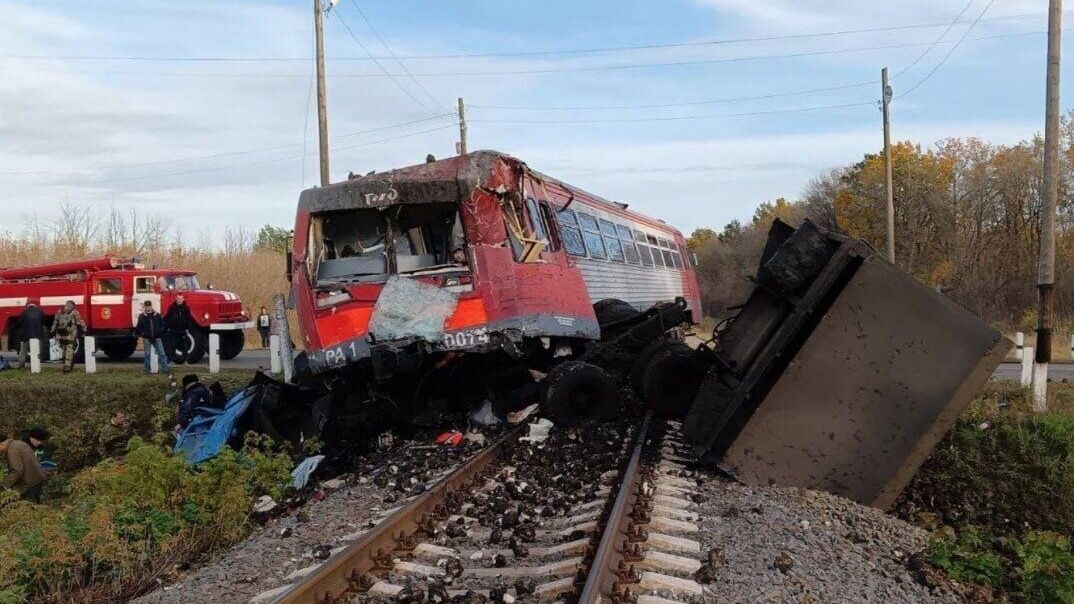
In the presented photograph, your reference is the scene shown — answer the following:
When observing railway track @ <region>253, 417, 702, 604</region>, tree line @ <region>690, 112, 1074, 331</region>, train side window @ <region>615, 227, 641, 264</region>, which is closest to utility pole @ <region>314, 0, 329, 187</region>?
train side window @ <region>615, 227, 641, 264</region>

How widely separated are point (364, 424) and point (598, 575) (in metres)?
6.21

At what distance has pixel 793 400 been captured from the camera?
696 centimetres

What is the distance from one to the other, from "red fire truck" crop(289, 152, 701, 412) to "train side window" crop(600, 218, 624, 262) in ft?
13.2

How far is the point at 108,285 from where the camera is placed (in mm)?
23422

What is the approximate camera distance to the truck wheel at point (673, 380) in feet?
33.0

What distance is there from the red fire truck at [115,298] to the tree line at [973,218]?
75.9ft

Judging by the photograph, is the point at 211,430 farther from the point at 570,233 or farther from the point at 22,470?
the point at 570,233

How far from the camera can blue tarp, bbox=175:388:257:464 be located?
1077 centimetres

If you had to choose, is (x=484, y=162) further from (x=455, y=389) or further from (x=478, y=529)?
(x=478, y=529)

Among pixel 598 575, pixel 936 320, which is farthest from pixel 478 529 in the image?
pixel 936 320

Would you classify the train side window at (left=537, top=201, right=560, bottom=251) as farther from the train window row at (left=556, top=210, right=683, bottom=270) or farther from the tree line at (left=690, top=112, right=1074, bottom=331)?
the tree line at (left=690, top=112, right=1074, bottom=331)

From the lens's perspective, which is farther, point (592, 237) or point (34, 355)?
point (34, 355)

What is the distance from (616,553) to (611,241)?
34.0ft

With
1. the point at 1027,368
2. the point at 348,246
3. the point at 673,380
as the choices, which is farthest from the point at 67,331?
the point at 1027,368
